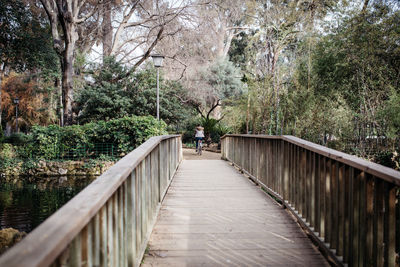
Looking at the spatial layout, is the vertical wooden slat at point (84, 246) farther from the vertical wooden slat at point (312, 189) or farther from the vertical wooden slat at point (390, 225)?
the vertical wooden slat at point (312, 189)

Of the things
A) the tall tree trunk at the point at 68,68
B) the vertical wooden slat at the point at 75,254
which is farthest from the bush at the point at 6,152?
the vertical wooden slat at the point at 75,254

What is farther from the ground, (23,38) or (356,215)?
(23,38)

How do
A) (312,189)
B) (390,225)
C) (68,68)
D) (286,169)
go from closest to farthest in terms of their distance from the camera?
1. (390,225)
2. (312,189)
3. (286,169)
4. (68,68)

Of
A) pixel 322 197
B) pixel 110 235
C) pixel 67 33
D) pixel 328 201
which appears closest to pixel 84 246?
pixel 110 235

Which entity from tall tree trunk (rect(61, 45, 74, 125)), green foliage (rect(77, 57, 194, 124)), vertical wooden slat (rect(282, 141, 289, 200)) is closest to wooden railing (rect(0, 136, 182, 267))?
vertical wooden slat (rect(282, 141, 289, 200))

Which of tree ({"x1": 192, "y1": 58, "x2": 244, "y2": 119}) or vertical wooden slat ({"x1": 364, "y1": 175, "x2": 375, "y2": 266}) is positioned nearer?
vertical wooden slat ({"x1": 364, "y1": 175, "x2": 375, "y2": 266})

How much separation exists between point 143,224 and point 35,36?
18.2 meters

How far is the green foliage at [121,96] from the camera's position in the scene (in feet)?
55.8

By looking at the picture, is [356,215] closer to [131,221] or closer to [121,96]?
[131,221]

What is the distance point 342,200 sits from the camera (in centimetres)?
251

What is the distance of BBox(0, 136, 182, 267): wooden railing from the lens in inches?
37.0

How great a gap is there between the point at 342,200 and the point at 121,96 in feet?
53.5

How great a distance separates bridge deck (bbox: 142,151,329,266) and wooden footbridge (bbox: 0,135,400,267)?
0.04 feet

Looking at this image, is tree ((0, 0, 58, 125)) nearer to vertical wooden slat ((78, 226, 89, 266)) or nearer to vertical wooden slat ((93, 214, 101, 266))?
vertical wooden slat ((93, 214, 101, 266))
